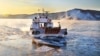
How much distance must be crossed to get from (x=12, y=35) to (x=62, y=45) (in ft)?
1.70

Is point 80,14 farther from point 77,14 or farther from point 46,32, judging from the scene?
point 46,32

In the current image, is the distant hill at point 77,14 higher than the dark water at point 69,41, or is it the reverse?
the distant hill at point 77,14

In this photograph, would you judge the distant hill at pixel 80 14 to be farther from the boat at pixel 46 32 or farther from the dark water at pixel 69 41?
the boat at pixel 46 32

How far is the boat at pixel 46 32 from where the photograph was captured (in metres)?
1.96

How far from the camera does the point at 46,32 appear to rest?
197 cm

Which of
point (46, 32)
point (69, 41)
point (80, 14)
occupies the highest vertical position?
point (80, 14)

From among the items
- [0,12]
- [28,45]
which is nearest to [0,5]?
[0,12]

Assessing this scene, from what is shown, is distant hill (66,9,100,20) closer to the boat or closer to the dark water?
the dark water

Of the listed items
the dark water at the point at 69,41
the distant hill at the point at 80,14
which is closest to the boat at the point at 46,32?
the dark water at the point at 69,41

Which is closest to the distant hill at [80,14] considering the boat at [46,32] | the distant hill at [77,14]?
the distant hill at [77,14]

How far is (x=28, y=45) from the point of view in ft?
6.35

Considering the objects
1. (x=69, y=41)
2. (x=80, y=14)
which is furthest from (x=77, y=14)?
(x=69, y=41)

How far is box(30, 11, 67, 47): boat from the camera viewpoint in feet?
6.42

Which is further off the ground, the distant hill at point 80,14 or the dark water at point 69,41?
the distant hill at point 80,14
